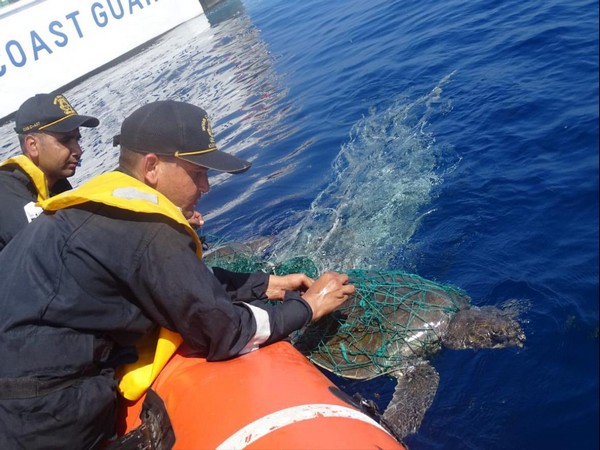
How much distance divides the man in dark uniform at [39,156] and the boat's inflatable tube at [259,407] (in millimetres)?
2078

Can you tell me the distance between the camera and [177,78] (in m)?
17.1

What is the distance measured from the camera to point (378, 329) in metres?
4.47

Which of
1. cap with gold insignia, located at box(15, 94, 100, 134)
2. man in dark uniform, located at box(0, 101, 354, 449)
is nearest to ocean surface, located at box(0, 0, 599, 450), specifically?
man in dark uniform, located at box(0, 101, 354, 449)

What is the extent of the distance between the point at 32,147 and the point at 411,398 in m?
3.67

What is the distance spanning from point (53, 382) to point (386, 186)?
5.11 m

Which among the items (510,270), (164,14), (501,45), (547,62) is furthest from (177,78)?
(510,270)

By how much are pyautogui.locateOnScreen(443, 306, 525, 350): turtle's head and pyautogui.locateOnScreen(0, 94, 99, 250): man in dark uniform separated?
3372mm

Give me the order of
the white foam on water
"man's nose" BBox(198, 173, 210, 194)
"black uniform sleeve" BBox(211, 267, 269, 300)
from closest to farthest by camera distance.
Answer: "man's nose" BBox(198, 173, 210, 194) → "black uniform sleeve" BBox(211, 267, 269, 300) → the white foam on water

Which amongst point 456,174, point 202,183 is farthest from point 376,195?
point 202,183

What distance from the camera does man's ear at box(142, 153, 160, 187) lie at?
10.1ft

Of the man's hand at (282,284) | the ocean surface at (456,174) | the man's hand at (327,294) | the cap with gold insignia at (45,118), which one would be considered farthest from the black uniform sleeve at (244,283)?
the cap with gold insignia at (45,118)

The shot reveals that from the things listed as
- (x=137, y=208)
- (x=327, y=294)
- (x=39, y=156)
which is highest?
(x=39, y=156)

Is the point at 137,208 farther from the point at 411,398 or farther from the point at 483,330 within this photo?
the point at 483,330

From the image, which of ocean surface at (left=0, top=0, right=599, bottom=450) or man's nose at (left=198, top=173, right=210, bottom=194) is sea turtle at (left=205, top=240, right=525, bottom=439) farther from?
man's nose at (left=198, top=173, right=210, bottom=194)
